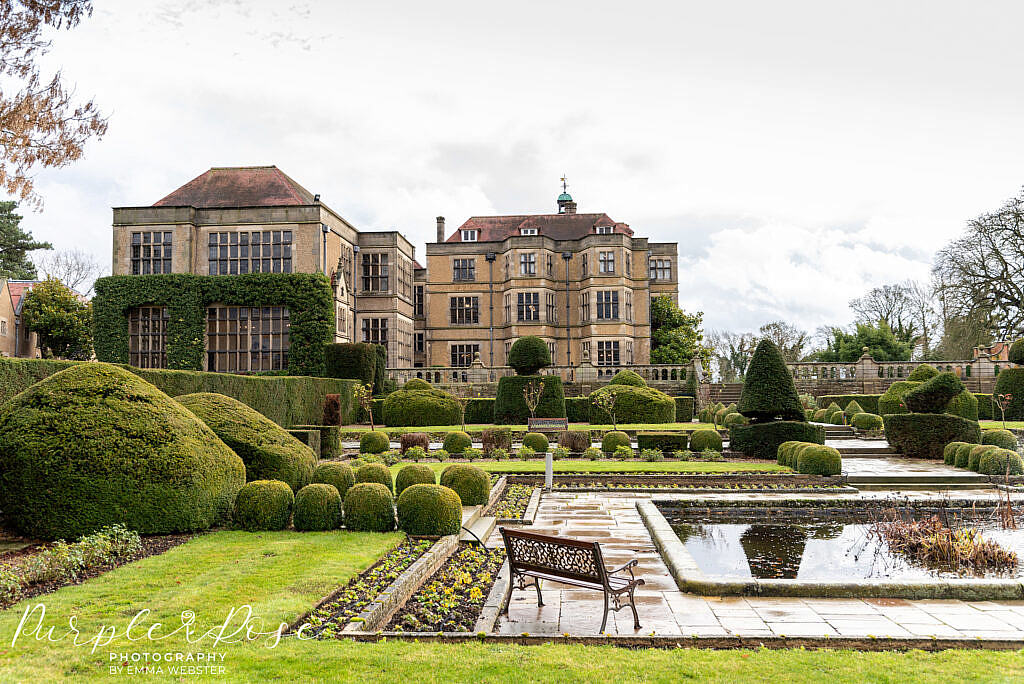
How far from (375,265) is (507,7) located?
3180 cm

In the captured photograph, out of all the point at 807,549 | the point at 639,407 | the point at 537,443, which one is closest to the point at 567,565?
the point at 807,549

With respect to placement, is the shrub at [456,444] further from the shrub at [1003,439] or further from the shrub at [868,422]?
the shrub at [868,422]

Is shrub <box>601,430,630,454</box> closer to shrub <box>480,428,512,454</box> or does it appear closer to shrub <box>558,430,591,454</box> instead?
shrub <box>558,430,591,454</box>

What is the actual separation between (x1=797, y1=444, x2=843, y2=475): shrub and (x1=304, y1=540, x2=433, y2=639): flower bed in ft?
33.6

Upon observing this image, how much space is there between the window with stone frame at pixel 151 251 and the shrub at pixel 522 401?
57.3 ft

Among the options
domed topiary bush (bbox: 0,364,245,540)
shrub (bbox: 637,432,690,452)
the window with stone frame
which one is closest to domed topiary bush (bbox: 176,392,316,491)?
domed topiary bush (bbox: 0,364,245,540)

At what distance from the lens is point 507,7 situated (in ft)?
29.1

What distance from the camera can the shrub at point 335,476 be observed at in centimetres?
1117

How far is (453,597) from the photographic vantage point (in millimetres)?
6992

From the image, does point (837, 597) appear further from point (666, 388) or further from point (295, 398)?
point (666, 388)

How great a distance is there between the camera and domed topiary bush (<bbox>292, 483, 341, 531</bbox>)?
959cm

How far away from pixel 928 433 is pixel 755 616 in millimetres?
16481

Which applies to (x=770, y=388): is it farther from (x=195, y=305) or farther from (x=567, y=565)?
(x=195, y=305)

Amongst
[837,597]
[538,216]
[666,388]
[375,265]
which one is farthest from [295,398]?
[538,216]
